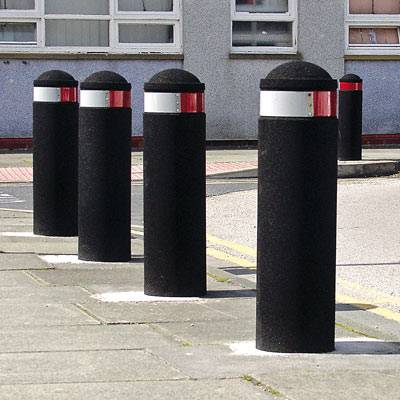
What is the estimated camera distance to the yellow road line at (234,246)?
10.6m

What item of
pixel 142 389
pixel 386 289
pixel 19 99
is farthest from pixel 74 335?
pixel 19 99

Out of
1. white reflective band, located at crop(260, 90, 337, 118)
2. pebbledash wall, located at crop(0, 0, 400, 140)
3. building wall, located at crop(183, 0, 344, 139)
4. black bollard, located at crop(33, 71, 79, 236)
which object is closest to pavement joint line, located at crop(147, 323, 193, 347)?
white reflective band, located at crop(260, 90, 337, 118)

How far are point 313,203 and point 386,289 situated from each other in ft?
7.80

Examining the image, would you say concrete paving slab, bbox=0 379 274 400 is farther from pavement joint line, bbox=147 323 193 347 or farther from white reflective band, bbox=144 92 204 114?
white reflective band, bbox=144 92 204 114

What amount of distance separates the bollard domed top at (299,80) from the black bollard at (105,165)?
3.01m

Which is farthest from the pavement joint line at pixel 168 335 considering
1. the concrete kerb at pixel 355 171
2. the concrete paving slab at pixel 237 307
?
the concrete kerb at pixel 355 171

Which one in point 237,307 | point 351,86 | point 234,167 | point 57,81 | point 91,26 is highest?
point 91,26

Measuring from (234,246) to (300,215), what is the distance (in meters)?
4.39

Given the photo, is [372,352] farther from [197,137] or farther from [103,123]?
[103,123]

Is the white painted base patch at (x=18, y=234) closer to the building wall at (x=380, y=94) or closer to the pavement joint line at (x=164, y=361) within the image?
the pavement joint line at (x=164, y=361)

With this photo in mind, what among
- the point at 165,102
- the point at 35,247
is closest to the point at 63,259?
the point at 35,247

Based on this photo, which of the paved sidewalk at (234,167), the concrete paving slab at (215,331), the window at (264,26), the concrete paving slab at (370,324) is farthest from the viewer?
the window at (264,26)

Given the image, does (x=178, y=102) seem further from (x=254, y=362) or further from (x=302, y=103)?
(x=254, y=362)

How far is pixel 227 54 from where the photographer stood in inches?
861
